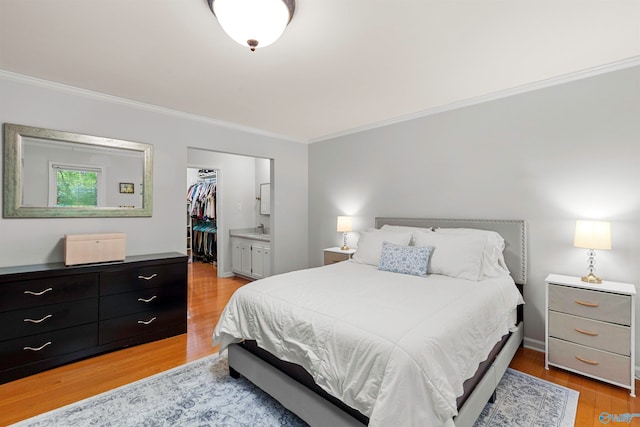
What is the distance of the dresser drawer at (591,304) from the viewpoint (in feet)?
6.85

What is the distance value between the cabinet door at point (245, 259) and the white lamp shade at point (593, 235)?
438cm

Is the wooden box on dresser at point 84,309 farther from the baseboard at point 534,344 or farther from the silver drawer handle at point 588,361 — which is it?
the silver drawer handle at point 588,361

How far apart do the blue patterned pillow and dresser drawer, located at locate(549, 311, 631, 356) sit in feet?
3.40

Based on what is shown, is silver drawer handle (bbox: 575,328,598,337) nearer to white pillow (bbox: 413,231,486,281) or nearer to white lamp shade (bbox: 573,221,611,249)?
white lamp shade (bbox: 573,221,611,249)

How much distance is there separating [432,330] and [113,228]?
10.3 ft

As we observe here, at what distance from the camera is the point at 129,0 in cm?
161

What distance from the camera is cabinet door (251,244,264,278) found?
4.91m

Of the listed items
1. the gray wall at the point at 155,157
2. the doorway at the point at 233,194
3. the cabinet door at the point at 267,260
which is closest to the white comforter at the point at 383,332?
the gray wall at the point at 155,157

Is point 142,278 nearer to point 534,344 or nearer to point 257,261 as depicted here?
point 257,261

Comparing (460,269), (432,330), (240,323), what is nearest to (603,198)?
(460,269)

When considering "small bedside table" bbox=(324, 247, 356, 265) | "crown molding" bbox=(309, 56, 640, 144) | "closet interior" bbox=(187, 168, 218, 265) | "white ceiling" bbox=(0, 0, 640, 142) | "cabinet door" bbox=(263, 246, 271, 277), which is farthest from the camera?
"closet interior" bbox=(187, 168, 218, 265)

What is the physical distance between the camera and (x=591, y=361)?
7.22ft

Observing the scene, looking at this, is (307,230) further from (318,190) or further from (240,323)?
(240,323)

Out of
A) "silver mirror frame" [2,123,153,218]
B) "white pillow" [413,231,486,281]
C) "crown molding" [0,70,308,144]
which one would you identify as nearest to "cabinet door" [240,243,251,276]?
"crown molding" [0,70,308,144]
